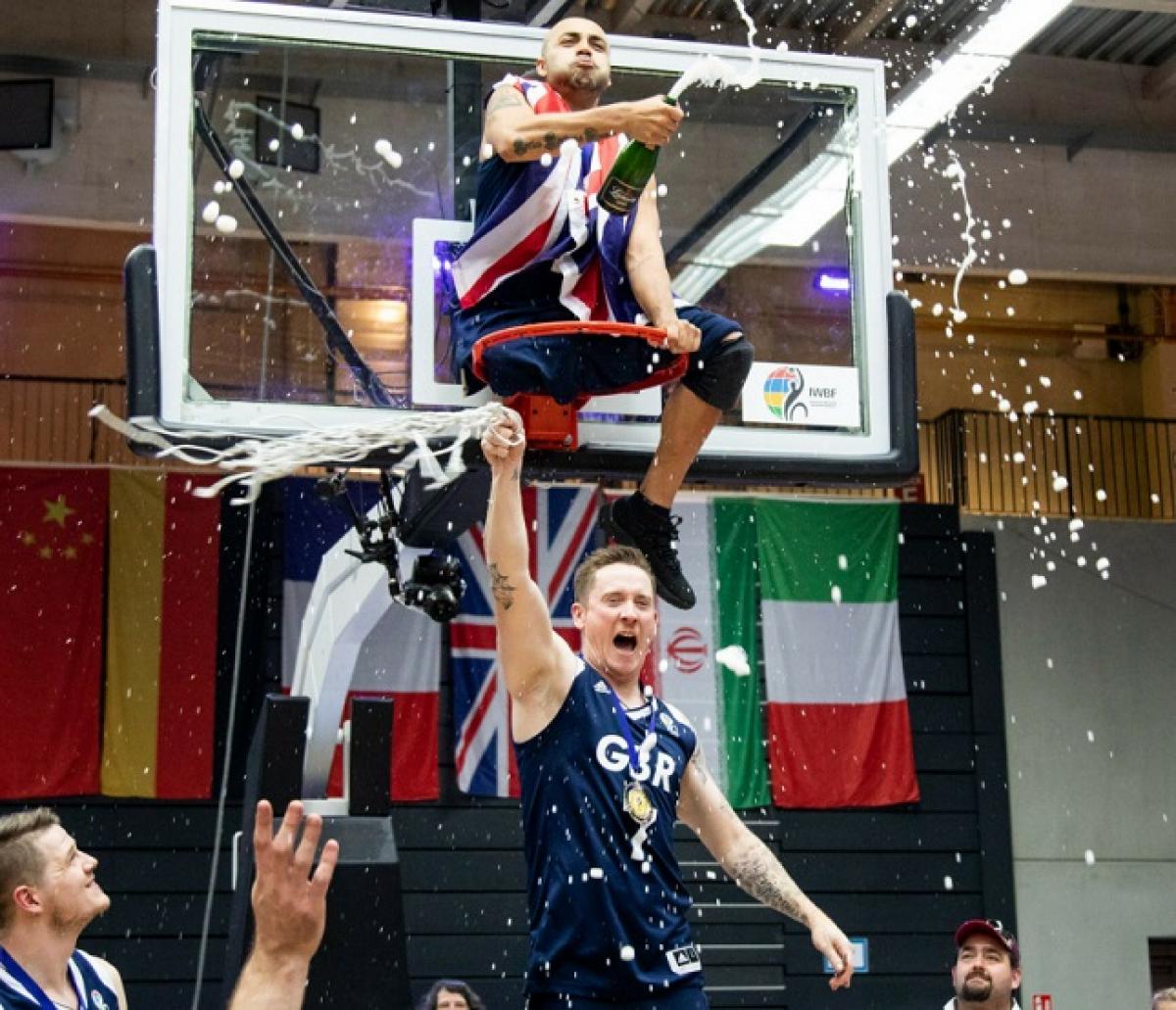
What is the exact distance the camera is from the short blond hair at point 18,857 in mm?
3787

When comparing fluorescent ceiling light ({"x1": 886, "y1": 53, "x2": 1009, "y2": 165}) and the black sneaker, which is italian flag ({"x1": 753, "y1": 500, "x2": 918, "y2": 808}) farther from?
the black sneaker

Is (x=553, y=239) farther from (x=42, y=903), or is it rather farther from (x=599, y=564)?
(x=42, y=903)

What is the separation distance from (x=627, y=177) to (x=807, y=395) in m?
0.96

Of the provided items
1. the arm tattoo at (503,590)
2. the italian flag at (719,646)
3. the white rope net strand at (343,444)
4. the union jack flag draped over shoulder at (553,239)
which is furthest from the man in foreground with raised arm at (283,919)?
the italian flag at (719,646)

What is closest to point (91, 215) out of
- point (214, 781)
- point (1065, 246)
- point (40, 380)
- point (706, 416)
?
point (40, 380)

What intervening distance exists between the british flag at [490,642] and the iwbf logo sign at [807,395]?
6671mm

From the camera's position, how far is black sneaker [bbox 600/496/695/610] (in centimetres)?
487

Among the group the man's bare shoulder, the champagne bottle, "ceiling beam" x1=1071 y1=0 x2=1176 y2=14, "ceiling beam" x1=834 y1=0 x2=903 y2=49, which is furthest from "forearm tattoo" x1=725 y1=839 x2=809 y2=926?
"ceiling beam" x1=1071 y1=0 x2=1176 y2=14

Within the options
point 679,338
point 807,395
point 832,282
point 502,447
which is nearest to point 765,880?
point 502,447

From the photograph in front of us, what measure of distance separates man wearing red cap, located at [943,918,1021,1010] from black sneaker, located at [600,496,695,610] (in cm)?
135

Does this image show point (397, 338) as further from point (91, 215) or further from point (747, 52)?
point (91, 215)

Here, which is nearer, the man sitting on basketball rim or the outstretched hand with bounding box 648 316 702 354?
the outstretched hand with bounding box 648 316 702 354

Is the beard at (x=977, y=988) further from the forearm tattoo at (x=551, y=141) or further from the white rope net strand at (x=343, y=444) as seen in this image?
the forearm tattoo at (x=551, y=141)

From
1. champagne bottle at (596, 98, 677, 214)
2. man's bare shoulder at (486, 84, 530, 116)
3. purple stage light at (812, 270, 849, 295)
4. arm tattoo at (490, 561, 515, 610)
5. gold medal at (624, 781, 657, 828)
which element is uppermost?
man's bare shoulder at (486, 84, 530, 116)
